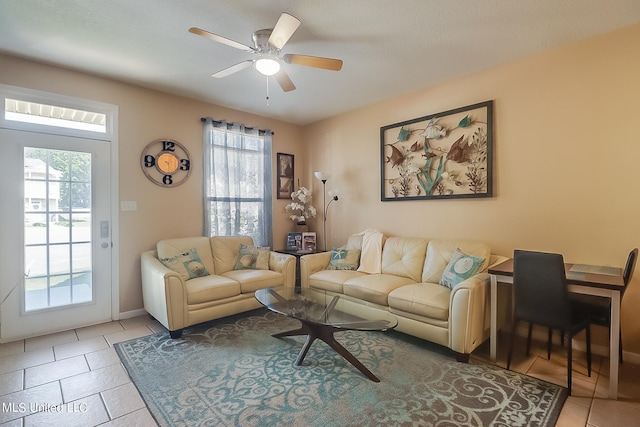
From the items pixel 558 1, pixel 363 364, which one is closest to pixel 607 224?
pixel 558 1

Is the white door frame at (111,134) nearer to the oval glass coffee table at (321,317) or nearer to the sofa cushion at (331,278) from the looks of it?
the oval glass coffee table at (321,317)

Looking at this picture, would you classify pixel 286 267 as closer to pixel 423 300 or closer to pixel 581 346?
pixel 423 300

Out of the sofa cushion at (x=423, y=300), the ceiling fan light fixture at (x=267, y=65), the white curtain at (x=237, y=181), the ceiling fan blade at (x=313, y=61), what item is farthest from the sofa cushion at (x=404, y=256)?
the ceiling fan light fixture at (x=267, y=65)

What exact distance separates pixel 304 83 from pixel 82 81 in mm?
2316

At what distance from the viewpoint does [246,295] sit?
3330 millimetres

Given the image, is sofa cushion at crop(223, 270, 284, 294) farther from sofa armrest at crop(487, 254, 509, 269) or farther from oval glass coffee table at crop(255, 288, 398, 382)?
sofa armrest at crop(487, 254, 509, 269)

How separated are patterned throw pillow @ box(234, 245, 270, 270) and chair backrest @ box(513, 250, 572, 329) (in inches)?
106

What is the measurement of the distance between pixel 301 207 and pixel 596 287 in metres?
3.53

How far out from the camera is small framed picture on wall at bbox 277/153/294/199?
190 inches

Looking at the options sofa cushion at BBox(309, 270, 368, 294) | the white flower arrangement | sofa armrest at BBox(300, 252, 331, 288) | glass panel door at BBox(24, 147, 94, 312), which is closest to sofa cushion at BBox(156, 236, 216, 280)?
glass panel door at BBox(24, 147, 94, 312)

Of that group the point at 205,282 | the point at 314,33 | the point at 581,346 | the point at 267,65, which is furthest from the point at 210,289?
the point at 581,346

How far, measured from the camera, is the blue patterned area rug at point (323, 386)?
1783mm

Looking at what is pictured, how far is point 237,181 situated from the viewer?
4273 mm

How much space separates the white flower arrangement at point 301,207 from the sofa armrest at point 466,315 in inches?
108
